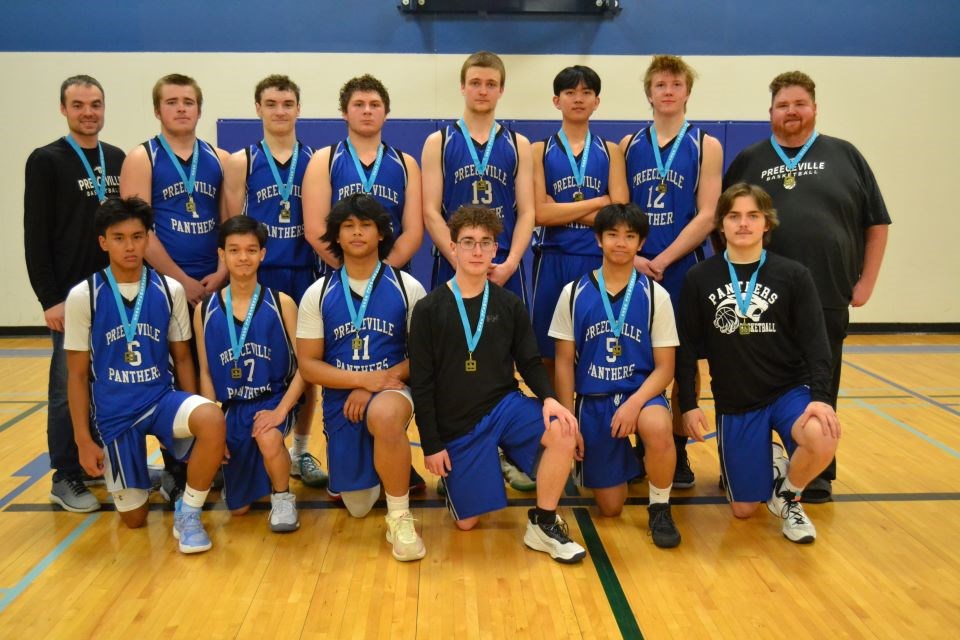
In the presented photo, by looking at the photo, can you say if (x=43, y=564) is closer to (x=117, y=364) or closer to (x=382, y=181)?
(x=117, y=364)

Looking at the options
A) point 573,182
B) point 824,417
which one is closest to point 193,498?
point 573,182

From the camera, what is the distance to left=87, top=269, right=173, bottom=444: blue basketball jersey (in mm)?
3463

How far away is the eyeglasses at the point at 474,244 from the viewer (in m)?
3.36

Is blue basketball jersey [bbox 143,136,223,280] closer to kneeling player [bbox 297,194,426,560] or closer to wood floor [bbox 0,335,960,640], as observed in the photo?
kneeling player [bbox 297,194,426,560]

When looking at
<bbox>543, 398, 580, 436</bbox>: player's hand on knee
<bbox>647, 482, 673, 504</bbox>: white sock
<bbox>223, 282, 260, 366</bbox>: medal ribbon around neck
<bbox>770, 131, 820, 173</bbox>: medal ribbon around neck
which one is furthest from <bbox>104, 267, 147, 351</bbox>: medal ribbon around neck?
<bbox>770, 131, 820, 173</bbox>: medal ribbon around neck

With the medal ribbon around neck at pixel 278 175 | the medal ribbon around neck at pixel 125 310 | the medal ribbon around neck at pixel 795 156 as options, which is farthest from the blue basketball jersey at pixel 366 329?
the medal ribbon around neck at pixel 795 156

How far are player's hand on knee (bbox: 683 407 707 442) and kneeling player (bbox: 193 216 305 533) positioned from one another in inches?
68.7

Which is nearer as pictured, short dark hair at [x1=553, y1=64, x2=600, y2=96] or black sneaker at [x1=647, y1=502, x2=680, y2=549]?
→ black sneaker at [x1=647, y1=502, x2=680, y2=549]

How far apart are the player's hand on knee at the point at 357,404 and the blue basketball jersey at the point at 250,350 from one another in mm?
431

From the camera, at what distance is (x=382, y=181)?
156 inches

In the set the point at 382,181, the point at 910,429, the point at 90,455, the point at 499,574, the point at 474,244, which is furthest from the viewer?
the point at 910,429

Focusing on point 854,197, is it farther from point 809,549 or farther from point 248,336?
point 248,336

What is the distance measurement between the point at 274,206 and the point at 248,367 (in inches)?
34.3

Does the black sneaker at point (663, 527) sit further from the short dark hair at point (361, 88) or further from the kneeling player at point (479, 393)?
the short dark hair at point (361, 88)
